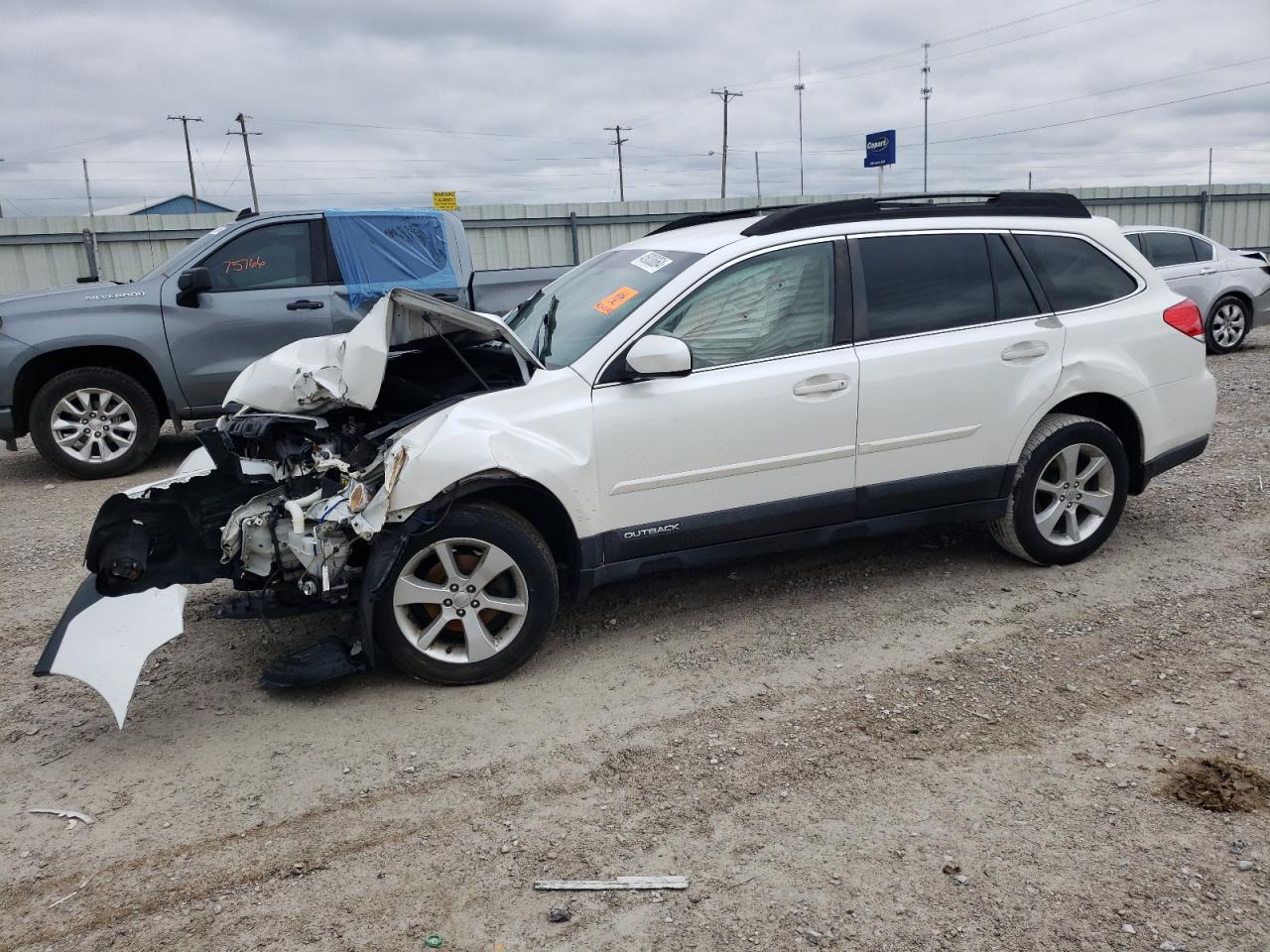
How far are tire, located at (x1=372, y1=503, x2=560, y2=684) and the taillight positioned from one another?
3431 millimetres

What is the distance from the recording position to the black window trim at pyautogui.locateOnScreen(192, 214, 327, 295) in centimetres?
812

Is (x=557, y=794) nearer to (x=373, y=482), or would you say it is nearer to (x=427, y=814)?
(x=427, y=814)

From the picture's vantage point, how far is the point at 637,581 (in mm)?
5125

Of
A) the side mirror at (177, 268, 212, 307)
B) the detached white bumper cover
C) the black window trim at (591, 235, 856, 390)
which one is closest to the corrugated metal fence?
the side mirror at (177, 268, 212, 307)

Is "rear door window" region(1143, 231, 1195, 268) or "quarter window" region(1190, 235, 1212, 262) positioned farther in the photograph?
"quarter window" region(1190, 235, 1212, 262)

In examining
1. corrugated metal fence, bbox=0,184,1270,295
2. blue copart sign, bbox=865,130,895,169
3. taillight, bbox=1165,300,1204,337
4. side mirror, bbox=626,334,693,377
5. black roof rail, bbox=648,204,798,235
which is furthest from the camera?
blue copart sign, bbox=865,130,895,169

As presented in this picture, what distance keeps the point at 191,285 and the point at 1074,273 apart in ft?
21.0

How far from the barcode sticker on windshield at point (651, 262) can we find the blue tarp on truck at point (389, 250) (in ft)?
13.3

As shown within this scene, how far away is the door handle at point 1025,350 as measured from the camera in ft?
15.3

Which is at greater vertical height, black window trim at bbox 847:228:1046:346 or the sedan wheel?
black window trim at bbox 847:228:1046:346

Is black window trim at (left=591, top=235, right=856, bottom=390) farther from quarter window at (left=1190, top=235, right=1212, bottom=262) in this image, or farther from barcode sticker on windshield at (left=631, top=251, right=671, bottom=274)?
quarter window at (left=1190, top=235, right=1212, bottom=262)

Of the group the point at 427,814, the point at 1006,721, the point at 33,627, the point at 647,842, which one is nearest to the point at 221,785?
the point at 427,814

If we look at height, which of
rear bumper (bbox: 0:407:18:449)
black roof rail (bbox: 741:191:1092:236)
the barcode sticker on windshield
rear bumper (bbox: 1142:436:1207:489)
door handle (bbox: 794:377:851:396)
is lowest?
rear bumper (bbox: 1142:436:1207:489)

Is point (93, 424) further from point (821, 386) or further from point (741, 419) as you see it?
point (821, 386)
